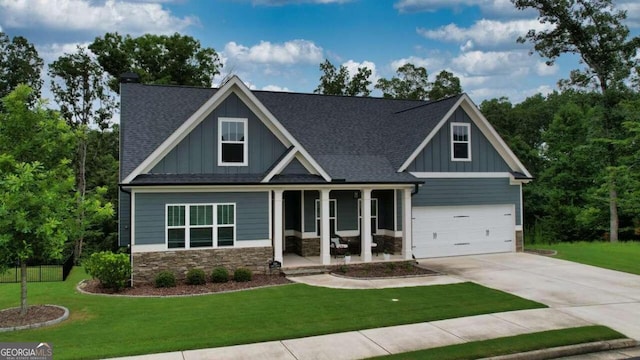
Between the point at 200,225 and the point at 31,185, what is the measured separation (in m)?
6.01

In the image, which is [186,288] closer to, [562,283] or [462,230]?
Result: [562,283]

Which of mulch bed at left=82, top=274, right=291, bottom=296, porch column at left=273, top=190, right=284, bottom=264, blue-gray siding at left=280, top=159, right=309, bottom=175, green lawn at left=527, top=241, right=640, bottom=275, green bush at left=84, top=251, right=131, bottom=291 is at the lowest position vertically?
mulch bed at left=82, top=274, right=291, bottom=296

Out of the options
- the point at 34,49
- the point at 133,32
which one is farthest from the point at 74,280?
the point at 34,49

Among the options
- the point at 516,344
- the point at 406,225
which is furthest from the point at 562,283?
the point at 516,344

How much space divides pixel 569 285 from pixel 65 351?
44.6 feet

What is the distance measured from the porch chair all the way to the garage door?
9.91 ft

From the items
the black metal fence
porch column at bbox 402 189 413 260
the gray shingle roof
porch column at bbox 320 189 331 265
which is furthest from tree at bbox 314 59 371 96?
the black metal fence

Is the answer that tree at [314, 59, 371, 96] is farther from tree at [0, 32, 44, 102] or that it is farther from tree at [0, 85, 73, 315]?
tree at [0, 85, 73, 315]

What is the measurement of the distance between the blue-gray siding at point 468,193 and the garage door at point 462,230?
A: 0.27m

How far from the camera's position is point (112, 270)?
14.2 metres

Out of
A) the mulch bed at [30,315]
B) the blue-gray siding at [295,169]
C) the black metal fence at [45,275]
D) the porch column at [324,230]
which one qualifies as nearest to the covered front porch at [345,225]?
the porch column at [324,230]

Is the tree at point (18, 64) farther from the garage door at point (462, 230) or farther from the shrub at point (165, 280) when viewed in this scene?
the garage door at point (462, 230)

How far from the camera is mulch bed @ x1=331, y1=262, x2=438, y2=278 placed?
16.3 meters

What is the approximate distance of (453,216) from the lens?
20656 mm
